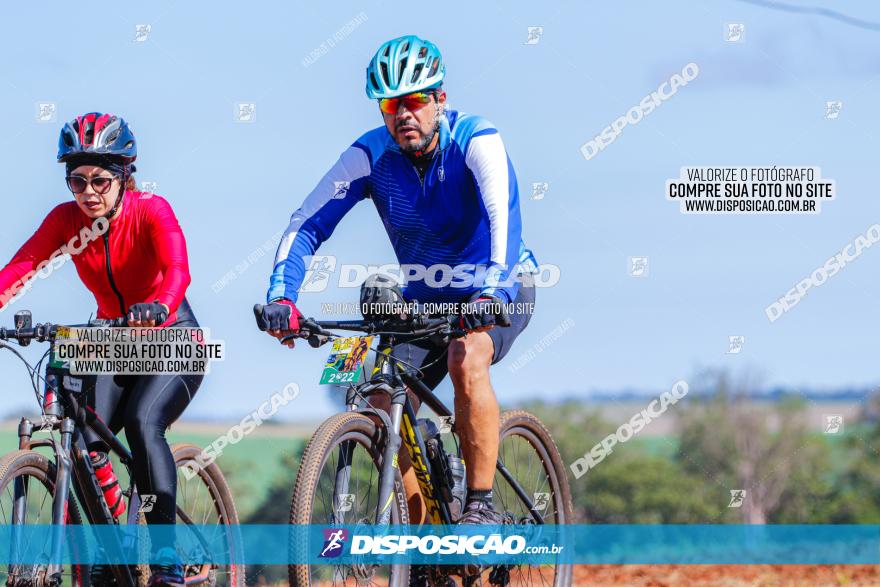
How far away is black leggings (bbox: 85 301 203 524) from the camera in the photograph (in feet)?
25.4

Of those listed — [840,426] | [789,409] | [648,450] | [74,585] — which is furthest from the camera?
[648,450]

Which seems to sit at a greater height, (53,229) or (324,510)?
(53,229)

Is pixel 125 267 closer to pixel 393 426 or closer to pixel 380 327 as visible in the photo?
pixel 380 327

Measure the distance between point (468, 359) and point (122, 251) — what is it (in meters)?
1.84

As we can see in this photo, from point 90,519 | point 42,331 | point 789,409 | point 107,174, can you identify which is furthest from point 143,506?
point 789,409

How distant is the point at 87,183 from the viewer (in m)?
7.87

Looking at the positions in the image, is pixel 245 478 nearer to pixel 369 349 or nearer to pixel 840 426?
pixel 840 426

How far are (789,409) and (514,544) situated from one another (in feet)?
55.1

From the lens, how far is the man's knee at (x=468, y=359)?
7.64 metres

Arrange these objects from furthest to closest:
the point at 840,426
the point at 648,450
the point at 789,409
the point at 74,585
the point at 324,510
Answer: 1. the point at 648,450
2. the point at 789,409
3. the point at 840,426
4. the point at 74,585
5. the point at 324,510

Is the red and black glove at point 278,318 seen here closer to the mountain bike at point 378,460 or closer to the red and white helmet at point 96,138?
the mountain bike at point 378,460

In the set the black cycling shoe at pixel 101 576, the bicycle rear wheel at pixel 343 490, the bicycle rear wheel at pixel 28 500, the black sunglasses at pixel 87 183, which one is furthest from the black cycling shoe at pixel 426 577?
the black sunglasses at pixel 87 183

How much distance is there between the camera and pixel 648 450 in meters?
36.5

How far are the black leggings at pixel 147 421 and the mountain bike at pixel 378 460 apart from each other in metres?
0.90
